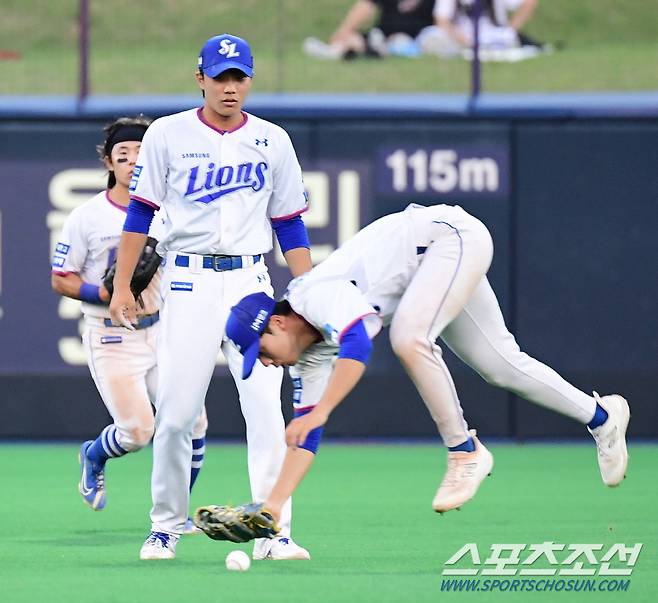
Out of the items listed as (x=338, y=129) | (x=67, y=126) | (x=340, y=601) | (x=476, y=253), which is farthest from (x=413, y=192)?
(x=340, y=601)

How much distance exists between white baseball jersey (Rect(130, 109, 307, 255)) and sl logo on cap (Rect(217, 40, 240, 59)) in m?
0.35

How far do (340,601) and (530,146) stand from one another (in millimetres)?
7176

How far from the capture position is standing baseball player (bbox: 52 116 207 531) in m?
8.82

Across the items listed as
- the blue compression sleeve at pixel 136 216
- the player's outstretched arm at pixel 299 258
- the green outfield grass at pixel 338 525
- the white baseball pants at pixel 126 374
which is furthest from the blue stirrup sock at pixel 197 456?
the blue compression sleeve at pixel 136 216

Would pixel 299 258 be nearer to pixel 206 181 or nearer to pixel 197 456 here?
pixel 206 181

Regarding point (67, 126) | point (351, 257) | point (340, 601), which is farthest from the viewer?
point (67, 126)

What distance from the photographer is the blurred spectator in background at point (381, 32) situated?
528 inches

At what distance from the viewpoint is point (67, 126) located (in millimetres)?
12727

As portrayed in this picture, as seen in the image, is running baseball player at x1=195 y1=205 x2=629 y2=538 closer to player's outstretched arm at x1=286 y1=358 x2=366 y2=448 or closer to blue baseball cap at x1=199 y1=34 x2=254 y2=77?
player's outstretched arm at x1=286 y1=358 x2=366 y2=448

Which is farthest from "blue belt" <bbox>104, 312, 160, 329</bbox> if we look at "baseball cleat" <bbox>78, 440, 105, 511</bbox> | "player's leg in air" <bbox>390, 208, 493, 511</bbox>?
"player's leg in air" <bbox>390, 208, 493, 511</bbox>

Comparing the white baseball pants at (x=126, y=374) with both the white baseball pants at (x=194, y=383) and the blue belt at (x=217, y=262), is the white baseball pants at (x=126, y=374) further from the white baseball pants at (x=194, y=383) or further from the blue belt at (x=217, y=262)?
the blue belt at (x=217, y=262)

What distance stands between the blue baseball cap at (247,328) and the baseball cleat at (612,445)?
1867 millimetres

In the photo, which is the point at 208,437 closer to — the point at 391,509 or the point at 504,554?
the point at 391,509

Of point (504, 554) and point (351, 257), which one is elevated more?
point (351, 257)
